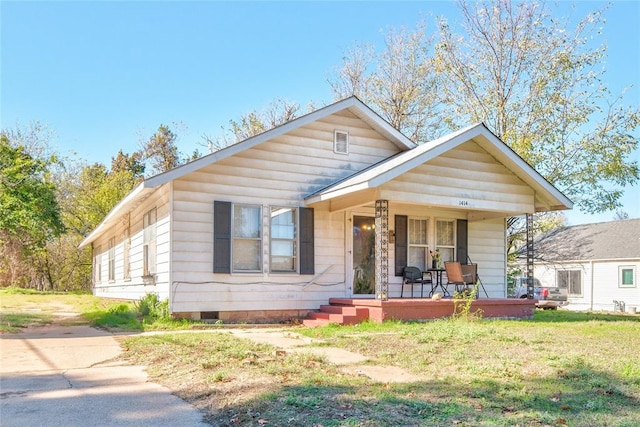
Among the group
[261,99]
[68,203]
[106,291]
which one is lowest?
[106,291]

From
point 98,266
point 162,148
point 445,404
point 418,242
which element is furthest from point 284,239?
point 162,148

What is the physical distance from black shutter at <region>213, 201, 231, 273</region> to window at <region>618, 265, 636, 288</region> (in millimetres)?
21984

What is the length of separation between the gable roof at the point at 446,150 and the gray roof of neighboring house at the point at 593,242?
12.9m

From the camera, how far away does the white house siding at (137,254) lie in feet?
35.3

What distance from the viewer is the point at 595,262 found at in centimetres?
2705

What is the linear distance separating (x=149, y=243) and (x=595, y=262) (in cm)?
2297

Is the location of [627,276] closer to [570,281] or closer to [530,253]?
[570,281]

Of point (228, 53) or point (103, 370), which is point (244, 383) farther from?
point (228, 53)

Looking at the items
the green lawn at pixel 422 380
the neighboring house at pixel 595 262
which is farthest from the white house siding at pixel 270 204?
the neighboring house at pixel 595 262

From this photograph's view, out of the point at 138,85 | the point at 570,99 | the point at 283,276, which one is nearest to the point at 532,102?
the point at 570,99

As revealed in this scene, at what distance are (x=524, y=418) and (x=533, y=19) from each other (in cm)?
1794

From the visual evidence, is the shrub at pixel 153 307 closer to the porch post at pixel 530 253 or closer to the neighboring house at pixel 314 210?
the neighboring house at pixel 314 210

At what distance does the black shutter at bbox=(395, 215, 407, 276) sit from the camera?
12.5 meters

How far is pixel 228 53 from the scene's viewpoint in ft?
56.4
